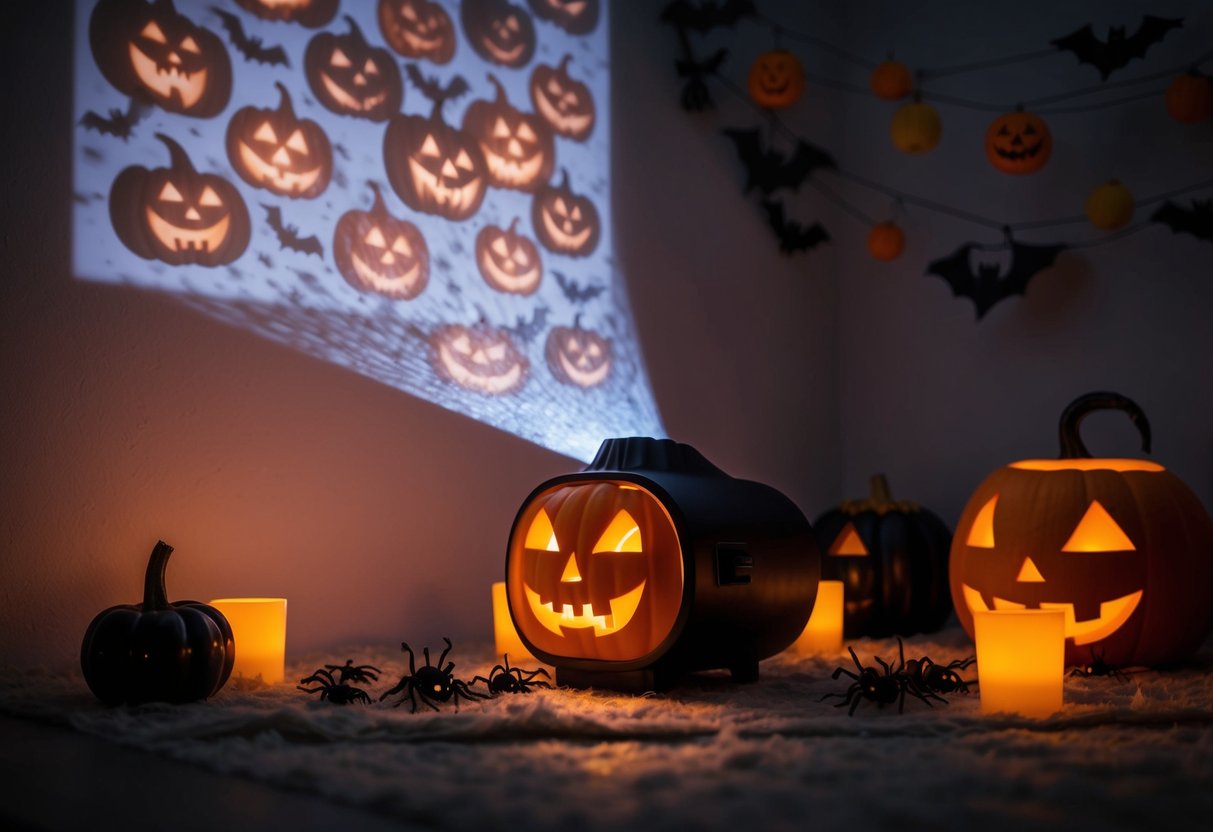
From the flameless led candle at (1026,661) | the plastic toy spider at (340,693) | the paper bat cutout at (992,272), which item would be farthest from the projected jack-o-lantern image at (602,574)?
the paper bat cutout at (992,272)

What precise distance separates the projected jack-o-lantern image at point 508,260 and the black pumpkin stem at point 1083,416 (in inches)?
45.2

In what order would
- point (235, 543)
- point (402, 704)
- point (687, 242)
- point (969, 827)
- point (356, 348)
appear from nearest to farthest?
1. point (969, 827)
2. point (402, 704)
3. point (235, 543)
4. point (356, 348)
5. point (687, 242)

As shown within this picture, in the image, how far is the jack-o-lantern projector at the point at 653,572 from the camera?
1657 millimetres

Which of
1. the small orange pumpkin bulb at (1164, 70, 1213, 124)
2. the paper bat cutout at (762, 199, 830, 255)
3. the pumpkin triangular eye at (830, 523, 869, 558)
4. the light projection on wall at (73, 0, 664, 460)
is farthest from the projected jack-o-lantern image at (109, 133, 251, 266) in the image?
the small orange pumpkin bulb at (1164, 70, 1213, 124)

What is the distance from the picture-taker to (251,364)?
2.02 meters

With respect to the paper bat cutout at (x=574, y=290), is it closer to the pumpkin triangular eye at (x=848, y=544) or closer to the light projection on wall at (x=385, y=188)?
the light projection on wall at (x=385, y=188)

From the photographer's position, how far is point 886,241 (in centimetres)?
286

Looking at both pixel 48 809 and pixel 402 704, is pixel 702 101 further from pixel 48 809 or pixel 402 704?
pixel 48 809

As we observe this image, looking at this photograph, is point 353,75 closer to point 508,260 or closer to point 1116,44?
point 508,260

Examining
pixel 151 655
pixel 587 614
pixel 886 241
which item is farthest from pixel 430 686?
pixel 886 241

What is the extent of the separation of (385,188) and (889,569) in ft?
4.41

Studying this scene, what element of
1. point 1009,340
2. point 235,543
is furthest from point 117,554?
point 1009,340

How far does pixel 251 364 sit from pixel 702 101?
1406 mm

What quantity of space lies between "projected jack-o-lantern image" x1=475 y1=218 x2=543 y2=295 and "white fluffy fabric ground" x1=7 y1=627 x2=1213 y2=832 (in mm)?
1001
